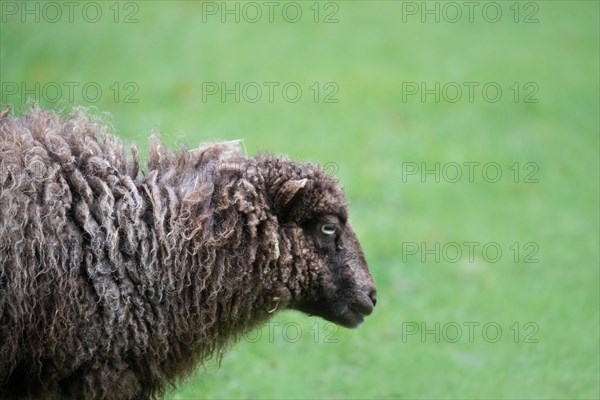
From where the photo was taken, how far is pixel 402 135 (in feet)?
54.7

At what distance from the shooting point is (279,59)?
59.6 ft

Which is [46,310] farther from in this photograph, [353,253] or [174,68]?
[174,68]

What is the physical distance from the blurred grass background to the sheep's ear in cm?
93

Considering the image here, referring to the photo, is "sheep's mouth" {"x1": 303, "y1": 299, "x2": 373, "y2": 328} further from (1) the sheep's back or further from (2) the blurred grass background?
(2) the blurred grass background

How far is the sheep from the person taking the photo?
5.87 m

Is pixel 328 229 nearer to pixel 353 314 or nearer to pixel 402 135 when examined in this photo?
pixel 353 314

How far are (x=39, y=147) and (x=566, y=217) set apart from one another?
11.1m

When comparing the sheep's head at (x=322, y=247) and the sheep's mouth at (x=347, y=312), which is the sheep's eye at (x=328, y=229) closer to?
the sheep's head at (x=322, y=247)

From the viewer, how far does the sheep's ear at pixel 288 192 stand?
652 cm

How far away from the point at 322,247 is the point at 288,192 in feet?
1.78

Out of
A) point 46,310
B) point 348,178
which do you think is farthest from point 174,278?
point 348,178

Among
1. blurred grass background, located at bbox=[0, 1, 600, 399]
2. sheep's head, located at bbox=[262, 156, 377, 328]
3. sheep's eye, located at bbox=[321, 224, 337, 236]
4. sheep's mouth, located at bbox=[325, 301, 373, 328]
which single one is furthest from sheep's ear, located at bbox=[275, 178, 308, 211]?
sheep's mouth, located at bbox=[325, 301, 373, 328]

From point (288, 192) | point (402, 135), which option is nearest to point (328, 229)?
point (288, 192)

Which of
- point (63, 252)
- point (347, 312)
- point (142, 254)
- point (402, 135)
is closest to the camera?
point (63, 252)
